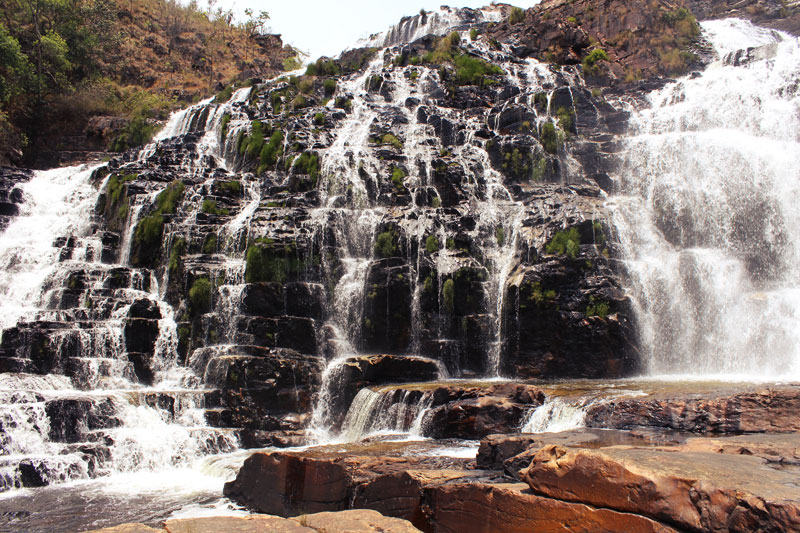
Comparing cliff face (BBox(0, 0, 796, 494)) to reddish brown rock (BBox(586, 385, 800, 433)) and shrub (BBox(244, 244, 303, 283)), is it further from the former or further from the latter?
reddish brown rock (BBox(586, 385, 800, 433))

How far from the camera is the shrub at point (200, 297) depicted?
2061 cm

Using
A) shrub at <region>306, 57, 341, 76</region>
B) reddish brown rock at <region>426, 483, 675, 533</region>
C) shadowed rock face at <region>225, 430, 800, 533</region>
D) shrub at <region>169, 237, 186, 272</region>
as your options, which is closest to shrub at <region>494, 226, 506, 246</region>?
shrub at <region>169, 237, 186, 272</region>

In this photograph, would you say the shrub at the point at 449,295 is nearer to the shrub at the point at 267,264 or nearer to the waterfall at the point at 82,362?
the shrub at the point at 267,264

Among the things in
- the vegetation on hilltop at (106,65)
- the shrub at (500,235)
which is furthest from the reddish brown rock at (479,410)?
the vegetation on hilltop at (106,65)

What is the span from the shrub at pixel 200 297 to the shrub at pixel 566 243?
12691mm

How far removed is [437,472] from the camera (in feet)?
26.2

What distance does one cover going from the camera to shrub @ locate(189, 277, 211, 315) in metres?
20.6

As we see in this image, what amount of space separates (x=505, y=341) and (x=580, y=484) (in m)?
15.2

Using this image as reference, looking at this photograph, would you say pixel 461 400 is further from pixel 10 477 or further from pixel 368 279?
pixel 10 477

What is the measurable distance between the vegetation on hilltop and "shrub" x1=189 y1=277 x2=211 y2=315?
20442mm

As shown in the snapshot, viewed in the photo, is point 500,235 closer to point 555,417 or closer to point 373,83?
point 555,417

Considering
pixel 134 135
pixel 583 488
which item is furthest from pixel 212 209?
pixel 583 488

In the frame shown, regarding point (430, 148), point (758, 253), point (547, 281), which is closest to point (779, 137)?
point (758, 253)

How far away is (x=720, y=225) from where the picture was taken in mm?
21906
